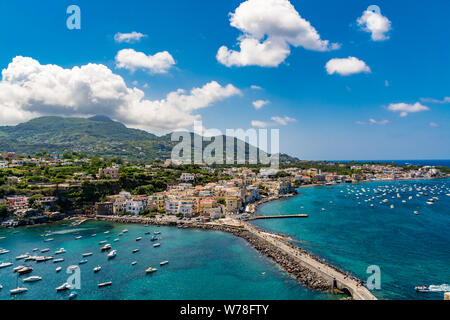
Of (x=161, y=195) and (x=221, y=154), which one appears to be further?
(x=221, y=154)

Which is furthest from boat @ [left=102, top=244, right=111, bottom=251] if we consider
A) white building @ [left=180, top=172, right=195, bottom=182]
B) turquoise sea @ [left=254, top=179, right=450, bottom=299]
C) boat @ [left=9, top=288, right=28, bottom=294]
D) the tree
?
white building @ [left=180, top=172, right=195, bottom=182]

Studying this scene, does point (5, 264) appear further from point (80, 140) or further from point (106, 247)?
point (80, 140)

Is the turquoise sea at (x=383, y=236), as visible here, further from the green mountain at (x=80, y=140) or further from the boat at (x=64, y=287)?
the green mountain at (x=80, y=140)

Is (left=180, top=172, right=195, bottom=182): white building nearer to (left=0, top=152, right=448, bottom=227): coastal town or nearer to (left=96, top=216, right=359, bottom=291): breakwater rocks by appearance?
(left=0, top=152, right=448, bottom=227): coastal town
